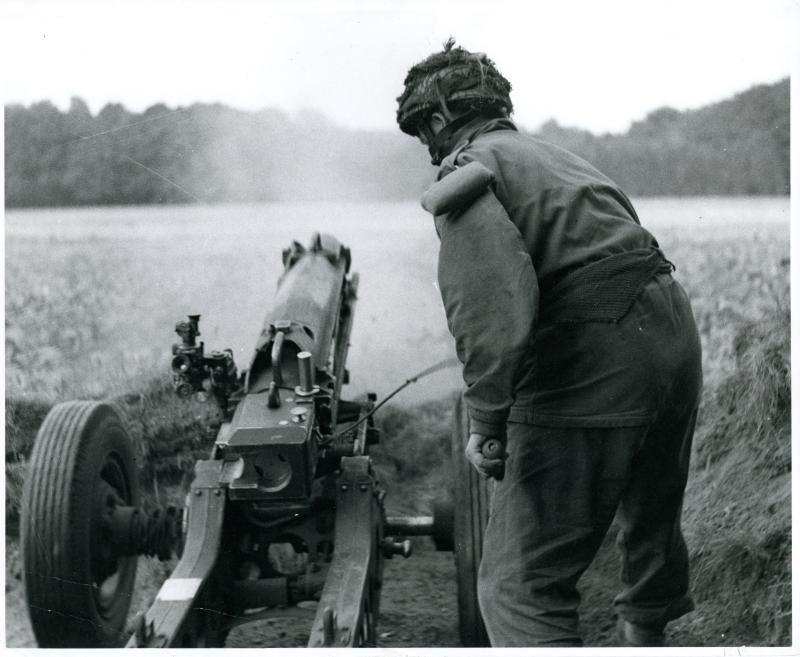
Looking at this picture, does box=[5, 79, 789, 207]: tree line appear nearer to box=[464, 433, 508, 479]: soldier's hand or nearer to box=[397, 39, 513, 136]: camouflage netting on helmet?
box=[397, 39, 513, 136]: camouflage netting on helmet

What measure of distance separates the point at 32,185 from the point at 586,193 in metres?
4.32

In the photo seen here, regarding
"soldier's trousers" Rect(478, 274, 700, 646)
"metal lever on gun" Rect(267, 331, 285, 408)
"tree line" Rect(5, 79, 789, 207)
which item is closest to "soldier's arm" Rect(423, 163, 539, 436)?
"soldier's trousers" Rect(478, 274, 700, 646)

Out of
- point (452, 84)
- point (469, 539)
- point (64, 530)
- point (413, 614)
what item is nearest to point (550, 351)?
point (452, 84)

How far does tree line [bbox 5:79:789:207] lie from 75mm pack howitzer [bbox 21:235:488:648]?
190cm

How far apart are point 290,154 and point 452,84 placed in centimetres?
414

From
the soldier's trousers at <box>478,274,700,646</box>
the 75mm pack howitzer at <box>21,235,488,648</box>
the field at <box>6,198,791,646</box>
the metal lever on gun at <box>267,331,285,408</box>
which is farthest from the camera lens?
the field at <box>6,198,791,646</box>

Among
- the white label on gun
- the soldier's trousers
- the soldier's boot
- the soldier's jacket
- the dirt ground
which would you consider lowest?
the dirt ground

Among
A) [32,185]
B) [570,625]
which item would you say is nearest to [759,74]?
[570,625]

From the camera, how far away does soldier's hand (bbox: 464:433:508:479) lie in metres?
2.77

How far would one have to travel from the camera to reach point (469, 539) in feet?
13.7

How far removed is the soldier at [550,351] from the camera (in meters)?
2.73

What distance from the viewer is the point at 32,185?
6.05m

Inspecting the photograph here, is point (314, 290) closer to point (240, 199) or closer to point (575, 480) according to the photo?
point (575, 480)

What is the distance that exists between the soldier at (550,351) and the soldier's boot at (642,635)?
2.35 ft
